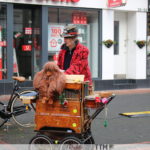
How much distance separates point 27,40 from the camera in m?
12.8

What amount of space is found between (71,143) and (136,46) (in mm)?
9834

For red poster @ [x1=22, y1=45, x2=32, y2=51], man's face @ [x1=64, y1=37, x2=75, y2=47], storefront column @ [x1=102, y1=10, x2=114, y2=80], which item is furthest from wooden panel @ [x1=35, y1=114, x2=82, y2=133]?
storefront column @ [x1=102, y1=10, x2=114, y2=80]

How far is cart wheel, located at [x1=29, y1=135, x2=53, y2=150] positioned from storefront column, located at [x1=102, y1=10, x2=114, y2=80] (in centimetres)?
860

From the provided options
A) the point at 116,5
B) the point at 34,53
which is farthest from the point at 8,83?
the point at 116,5

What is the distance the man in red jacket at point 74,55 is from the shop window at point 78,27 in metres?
7.24

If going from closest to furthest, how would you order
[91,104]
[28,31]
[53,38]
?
[91,104]
[28,31]
[53,38]

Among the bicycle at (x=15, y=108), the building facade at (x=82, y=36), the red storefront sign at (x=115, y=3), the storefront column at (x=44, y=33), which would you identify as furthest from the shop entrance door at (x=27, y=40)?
the bicycle at (x=15, y=108)

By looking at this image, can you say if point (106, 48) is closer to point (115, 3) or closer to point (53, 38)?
point (115, 3)

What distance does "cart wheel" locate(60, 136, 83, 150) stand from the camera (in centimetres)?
523

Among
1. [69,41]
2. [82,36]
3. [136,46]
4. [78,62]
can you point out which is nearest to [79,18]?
[82,36]

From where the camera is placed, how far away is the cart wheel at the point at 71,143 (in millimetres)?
5227

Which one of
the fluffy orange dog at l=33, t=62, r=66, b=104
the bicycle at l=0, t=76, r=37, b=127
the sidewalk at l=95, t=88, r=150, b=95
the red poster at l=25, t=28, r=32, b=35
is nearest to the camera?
the fluffy orange dog at l=33, t=62, r=66, b=104

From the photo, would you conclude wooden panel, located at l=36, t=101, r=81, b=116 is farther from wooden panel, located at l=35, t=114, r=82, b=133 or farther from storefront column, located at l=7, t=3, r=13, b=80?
storefront column, located at l=7, t=3, r=13, b=80

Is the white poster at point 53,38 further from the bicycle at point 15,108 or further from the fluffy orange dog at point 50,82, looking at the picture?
the fluffy orange dog at point 50,82
